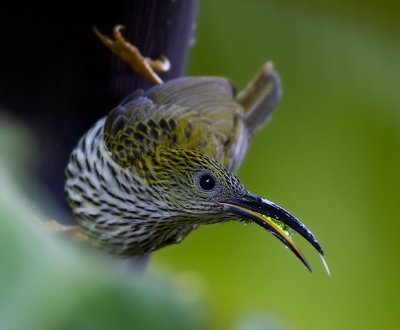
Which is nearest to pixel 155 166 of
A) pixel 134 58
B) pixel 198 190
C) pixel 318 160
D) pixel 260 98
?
pixel 198 190

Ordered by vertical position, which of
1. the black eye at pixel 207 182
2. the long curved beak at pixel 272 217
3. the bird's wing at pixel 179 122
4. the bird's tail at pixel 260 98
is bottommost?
the long curved beak at pixel 272 217

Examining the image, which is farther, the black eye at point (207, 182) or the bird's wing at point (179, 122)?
the bird's wing at point (179, 122)

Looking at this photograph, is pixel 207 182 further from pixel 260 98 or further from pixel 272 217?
pixel 260 98

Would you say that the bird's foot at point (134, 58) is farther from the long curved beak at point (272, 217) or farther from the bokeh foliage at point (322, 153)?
the bokeh foliage at point (322, 153)

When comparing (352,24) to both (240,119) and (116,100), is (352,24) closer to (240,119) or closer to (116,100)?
(240,119)

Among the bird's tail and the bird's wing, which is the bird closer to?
the bird's wing

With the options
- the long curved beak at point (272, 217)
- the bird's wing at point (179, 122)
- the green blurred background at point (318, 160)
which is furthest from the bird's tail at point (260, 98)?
the long curved beak at point (272, 217)

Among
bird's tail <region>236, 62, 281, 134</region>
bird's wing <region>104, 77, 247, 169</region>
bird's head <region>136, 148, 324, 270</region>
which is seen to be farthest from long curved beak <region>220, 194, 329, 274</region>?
bird's tail <region>236, 62, 281, 134</region>

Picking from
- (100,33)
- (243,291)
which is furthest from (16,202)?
(243,291)
